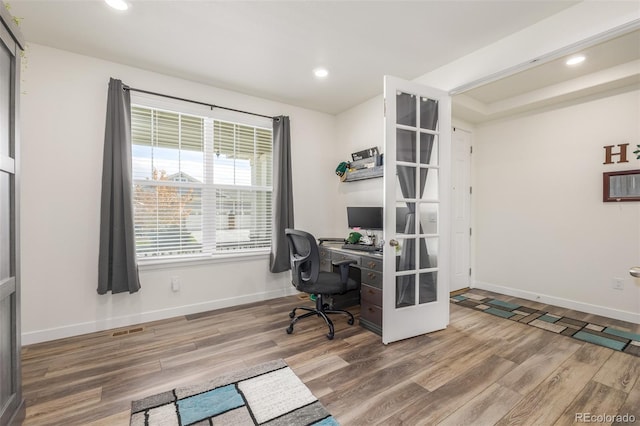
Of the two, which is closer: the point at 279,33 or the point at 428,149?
the point at 279,33

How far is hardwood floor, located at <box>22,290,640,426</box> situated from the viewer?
1.69 metres

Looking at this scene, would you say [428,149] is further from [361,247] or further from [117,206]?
[117,206]

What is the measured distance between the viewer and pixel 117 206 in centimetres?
274

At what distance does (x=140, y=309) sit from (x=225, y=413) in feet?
6.28

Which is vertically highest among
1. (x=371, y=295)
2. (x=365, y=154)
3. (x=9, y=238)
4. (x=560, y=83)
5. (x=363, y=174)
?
(x=560, y=83)

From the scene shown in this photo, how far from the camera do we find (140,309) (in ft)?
9.80

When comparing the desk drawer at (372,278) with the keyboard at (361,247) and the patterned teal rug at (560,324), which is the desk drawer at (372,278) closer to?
the keyboard at (361,247)

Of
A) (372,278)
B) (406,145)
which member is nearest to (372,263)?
(372,278)

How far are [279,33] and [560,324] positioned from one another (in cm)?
399

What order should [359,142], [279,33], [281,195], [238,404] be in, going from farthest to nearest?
[359,142]
[281,195]
[279,33]
[238,404]

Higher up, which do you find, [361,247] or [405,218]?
[405,218]

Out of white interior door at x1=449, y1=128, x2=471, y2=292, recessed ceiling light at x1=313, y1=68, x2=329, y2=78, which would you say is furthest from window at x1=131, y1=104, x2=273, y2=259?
white interior door at x1=449, y1=128, x2=471, y2=292

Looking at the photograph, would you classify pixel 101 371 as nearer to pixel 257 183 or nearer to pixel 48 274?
pixel 48 274

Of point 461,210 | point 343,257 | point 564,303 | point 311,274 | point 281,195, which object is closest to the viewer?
point 311,274
